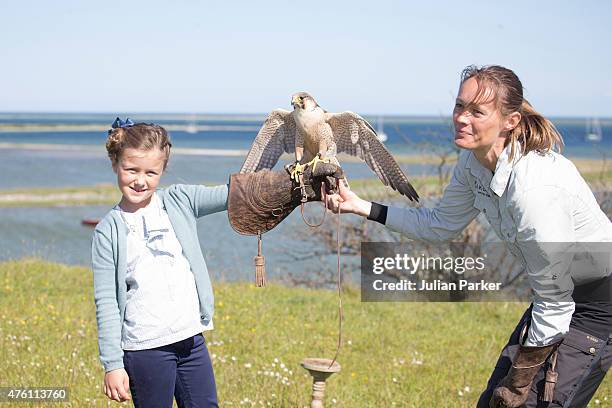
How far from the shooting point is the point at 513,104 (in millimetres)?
2721

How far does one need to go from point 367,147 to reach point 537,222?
1.69 m

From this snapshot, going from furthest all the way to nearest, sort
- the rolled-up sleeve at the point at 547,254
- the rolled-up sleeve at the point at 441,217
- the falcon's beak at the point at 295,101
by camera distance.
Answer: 1. the falcon's beak at the point at 295,101
2. the rolled-up sleeve at the point at 441,217
3. the rolled-up sleeve at the point at 547,254

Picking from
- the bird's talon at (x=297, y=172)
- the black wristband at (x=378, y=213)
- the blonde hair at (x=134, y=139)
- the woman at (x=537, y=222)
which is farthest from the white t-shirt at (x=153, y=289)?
the woman at (x=537, y=222)

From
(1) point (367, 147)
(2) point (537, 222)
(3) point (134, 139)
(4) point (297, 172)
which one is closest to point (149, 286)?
(3) point (134, 139)

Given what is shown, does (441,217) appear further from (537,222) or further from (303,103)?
(303,103)

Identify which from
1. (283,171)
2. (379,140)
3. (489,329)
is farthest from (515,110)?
(489,329)

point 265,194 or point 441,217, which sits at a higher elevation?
point 265,194

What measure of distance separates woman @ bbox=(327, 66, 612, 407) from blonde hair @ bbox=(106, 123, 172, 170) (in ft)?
3.85

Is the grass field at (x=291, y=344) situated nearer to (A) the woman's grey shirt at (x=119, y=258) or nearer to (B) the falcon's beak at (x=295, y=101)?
(A) the woman's grey shirt at (x=119, y=258)

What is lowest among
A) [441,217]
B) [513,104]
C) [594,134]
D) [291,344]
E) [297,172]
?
[291,344]

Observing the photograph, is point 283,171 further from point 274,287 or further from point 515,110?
point 274,287

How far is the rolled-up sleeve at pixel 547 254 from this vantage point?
2.57 meters

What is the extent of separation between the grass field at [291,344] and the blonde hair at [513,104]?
235 centimetres

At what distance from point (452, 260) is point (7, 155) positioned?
4665 cm
